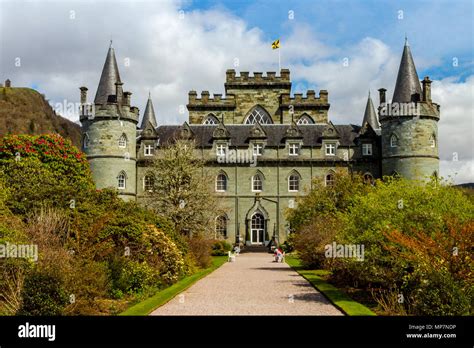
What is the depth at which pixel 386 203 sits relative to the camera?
1747 cm

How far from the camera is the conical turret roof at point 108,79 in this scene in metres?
45.3

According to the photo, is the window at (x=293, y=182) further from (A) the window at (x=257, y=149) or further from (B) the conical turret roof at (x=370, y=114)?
(B) the conical turret roof at (x=370, y=114)

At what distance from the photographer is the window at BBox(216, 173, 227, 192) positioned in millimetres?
47062

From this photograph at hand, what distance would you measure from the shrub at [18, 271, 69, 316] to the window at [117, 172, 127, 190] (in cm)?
3234

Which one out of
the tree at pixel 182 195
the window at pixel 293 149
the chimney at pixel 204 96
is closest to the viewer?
the tree at pixel 182 195

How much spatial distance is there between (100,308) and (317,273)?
13.2 metres

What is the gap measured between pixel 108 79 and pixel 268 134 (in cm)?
1408

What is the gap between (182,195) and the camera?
36.0 meters

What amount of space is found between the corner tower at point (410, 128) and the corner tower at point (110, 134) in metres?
20.4

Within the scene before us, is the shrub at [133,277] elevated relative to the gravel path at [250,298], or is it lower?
elevated

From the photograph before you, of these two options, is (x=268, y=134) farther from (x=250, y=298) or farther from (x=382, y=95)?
(x=250, y=298)

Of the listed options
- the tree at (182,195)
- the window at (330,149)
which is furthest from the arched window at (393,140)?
the tree at (182,195)

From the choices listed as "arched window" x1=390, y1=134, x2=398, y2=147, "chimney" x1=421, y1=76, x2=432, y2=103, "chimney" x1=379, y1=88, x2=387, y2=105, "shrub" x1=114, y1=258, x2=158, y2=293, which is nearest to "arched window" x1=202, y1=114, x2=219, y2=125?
"chimney" x1=379, y1=88, x2=387, y2=105
